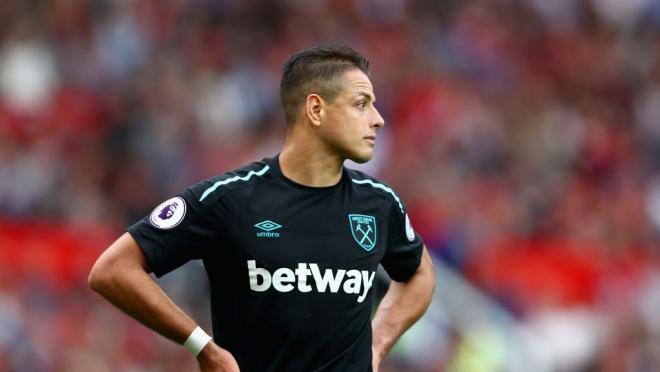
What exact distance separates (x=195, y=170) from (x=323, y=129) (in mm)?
7564

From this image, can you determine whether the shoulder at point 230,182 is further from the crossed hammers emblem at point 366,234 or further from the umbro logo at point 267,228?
the crossed hammers emblem at point 366,234

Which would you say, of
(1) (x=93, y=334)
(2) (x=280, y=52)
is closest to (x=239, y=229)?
(1) (x=93, y=334)

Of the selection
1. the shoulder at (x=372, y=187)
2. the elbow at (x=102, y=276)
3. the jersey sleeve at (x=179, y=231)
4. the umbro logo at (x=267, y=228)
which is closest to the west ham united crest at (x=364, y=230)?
the shoulder at (x=372, y=187)

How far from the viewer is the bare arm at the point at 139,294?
5.69 meters

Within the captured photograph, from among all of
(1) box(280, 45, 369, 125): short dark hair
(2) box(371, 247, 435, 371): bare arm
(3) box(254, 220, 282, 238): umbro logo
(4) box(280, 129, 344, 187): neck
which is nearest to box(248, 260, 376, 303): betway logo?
(3) box(254, 220, 282, 238): umbro logo

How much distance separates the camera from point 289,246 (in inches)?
232

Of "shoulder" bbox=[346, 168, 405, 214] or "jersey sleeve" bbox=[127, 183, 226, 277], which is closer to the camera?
"jersey sleeve" bbox=[127, 183, 226, 277]

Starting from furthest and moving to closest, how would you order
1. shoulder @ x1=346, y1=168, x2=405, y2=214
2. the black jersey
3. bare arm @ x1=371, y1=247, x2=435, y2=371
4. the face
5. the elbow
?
bare arm @ x1=371, y1=247, x2=435, y2=371 < shoulder @ x1=346, y1=168, x2=405, y2=214 < the face < the black jersey < the elbow

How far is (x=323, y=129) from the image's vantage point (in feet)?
20.0

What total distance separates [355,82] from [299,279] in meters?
0.84

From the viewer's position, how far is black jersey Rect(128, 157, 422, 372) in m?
5.84

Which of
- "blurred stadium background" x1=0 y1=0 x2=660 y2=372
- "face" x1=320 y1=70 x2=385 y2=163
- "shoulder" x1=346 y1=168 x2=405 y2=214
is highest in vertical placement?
"face" x1=320 y1=70 x2=385 y2=163

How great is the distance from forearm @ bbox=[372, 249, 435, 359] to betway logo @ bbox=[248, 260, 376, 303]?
53 centimetres

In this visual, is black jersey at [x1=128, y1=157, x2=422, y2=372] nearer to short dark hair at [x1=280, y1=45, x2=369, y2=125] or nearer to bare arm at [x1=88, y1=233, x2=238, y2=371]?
bare arm at [x1=88, y1=233, x2=238, y2=371]
